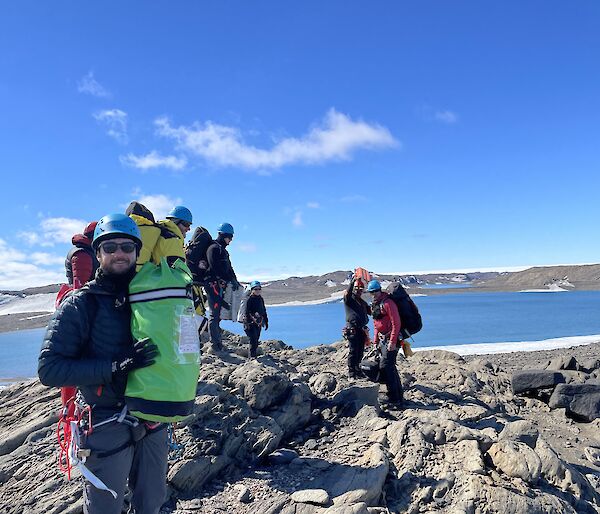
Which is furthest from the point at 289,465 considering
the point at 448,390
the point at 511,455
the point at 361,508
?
the point at 448,390

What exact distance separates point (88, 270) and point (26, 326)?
78.9 meters

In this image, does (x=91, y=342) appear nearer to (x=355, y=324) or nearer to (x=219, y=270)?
(x=219, y=270)

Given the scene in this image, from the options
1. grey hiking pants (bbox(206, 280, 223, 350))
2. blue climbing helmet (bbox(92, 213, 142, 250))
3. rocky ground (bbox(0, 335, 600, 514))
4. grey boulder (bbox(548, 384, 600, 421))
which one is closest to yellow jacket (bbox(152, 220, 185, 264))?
blue climbing helmet (bbox(92, 213, 142, 250))

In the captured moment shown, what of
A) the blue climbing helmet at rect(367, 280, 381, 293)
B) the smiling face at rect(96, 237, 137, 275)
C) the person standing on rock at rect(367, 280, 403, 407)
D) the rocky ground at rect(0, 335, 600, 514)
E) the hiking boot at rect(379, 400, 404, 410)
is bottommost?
the hiking boot at rect(379, 400, 404, 410)

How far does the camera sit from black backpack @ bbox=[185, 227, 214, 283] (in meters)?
8.60

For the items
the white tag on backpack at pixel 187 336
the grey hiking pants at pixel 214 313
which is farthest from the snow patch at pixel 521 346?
the white tag on backpack at pixel 187 336

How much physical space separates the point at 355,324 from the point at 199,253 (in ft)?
12.3

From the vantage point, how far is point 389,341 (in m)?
9.09

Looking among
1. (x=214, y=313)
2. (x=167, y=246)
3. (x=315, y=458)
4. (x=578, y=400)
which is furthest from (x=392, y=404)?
(x=167, y=246)

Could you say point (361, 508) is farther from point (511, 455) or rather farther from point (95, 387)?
point (95, 387)

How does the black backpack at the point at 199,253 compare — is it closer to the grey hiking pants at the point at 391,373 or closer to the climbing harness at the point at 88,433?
the grey hiking pants at the point at 391,373

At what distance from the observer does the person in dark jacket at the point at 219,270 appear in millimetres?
8570

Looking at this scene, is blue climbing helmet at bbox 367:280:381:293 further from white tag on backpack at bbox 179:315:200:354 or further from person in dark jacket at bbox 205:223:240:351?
white tag on backpack at bbox 179:315:200:354

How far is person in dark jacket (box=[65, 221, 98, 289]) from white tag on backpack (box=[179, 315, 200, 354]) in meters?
1.97
